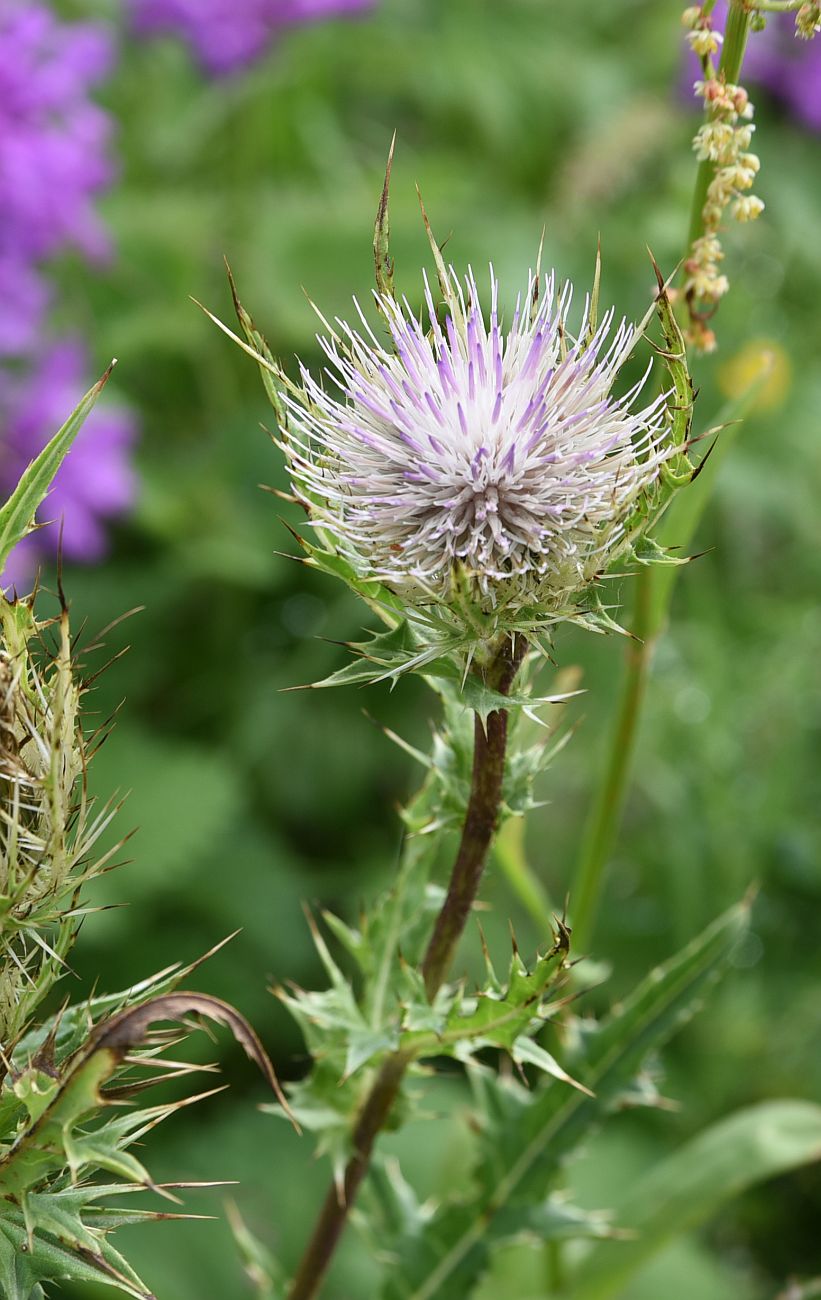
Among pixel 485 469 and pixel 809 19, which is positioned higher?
pixel 809 19

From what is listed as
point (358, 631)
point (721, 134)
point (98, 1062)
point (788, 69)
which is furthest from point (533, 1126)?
point (788, 69)

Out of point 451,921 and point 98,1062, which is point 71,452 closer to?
point 451,921

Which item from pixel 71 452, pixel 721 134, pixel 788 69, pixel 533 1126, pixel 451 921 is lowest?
pixel 533 1126

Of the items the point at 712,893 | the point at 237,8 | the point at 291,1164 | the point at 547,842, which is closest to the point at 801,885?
the point at 712,893

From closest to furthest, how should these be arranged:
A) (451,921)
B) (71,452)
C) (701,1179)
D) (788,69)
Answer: (451,921), (701,1179), (71,452), (788,69)

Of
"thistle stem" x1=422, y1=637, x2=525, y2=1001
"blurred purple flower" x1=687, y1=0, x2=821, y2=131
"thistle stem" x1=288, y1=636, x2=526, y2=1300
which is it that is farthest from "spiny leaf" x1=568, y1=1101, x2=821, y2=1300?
"blurred purple flower" x1=687, y1=0, x2=821, y2=131

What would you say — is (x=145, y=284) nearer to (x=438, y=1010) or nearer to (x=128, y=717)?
(x=128, y=717)

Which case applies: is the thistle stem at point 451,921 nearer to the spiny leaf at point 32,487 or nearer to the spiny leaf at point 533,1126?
the spiny leaf at point 533,1126
